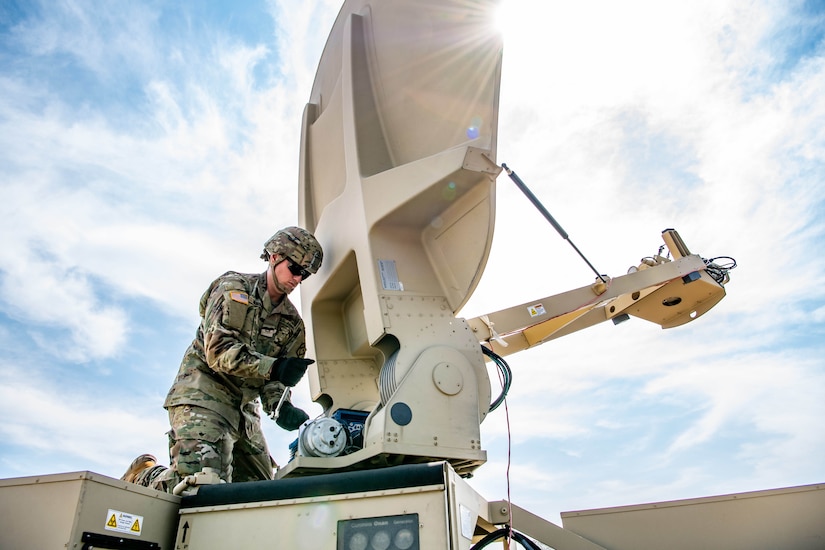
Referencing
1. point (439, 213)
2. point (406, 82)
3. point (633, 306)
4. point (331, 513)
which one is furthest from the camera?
point (633, 306)

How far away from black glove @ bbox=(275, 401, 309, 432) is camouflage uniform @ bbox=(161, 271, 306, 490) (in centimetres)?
9

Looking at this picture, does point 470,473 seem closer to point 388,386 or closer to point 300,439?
point 388,386

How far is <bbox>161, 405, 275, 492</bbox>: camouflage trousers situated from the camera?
330 cm

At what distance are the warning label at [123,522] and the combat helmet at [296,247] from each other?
1929 millimetres

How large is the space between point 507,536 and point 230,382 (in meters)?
1.82

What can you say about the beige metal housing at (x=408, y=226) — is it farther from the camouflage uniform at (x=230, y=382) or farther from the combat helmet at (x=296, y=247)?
the camouflage uniform at (x=230, y=382)

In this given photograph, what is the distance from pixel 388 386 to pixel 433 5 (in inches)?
97.1

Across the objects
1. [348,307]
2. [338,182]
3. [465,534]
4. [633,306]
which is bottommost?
[465,534]

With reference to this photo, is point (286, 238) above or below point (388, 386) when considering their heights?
above

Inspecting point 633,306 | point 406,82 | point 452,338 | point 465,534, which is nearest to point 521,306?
point 633,306

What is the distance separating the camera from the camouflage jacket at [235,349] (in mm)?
3381

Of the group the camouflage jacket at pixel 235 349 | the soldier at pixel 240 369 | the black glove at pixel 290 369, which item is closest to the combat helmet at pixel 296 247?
the soldier at pixel 240 369

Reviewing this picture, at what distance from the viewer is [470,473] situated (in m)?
3.46

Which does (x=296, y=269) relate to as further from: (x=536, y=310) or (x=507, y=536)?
(x=536, y=310)
